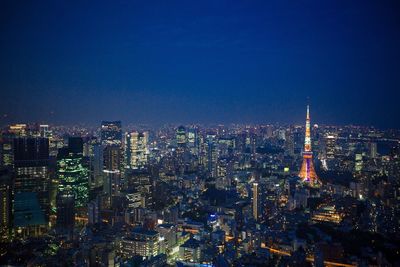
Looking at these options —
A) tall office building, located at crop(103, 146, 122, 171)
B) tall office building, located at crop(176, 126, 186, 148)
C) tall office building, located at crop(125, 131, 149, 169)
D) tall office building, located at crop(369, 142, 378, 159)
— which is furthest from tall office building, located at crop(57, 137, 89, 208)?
tall office building, located at crop(369, 142, 378, 159)

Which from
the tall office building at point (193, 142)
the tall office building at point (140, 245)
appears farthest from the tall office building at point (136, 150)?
the tall office building at point (140, 245)

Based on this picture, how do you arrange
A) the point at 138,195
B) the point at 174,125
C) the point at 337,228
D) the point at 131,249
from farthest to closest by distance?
the point at 174,125, the point at 138,195, the point at 337,228, the point at 131,249

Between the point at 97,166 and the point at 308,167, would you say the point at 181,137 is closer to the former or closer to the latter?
the point at 97,166

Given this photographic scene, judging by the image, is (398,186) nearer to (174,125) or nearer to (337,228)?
(337,228)

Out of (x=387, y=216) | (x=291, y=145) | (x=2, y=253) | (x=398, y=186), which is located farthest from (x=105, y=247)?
(x=291, y=145)

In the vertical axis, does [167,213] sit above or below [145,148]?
below

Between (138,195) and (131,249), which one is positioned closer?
(131,249)

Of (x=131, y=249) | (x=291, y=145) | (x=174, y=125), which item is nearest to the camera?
(x=131, y=249)

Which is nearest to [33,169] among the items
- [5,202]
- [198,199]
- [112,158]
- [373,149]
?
[5,202]
